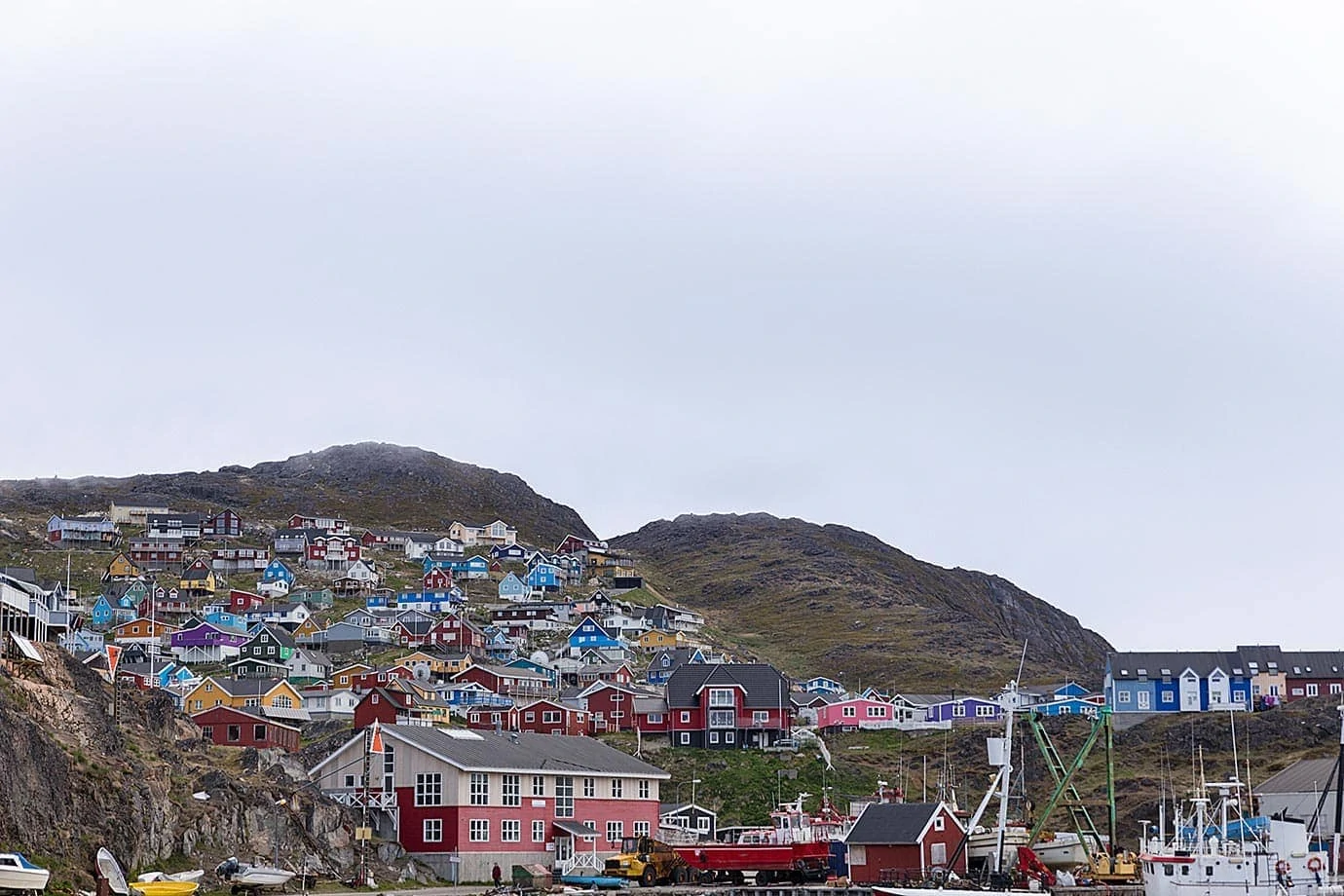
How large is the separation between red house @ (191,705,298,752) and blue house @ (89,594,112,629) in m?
54.3

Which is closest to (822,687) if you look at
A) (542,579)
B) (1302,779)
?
(542,579)

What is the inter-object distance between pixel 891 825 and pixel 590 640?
80.0 m

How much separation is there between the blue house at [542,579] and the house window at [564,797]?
96.9m

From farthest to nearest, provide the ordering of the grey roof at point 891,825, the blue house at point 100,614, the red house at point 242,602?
the red house at point 242,602 < the blue house at point 100,614 < the grey roof at point 891,825

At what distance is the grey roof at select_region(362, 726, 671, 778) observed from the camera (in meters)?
65.7

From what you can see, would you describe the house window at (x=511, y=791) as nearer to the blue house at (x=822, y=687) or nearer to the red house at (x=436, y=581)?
the blue house at (x=822, y=687)

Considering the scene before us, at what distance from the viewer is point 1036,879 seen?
187ft

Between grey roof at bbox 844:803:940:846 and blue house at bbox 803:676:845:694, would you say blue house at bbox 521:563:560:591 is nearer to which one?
blue house at bbox 803:676:845:694

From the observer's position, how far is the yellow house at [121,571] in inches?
6171

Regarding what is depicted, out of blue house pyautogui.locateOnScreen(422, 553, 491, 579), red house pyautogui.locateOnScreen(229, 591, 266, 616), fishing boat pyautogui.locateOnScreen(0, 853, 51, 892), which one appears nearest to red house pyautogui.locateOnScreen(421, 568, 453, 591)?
blue house pyautogui.locateOnScreen(422, 553, 491, 579)

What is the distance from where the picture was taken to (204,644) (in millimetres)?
127062

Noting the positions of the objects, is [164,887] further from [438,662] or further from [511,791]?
[438,662]

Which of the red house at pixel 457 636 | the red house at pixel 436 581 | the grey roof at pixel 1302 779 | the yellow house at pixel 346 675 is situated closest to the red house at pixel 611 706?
the yellow house at pixel 346 675

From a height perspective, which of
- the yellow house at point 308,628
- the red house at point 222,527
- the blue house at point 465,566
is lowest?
the yellow house at point 308,628
